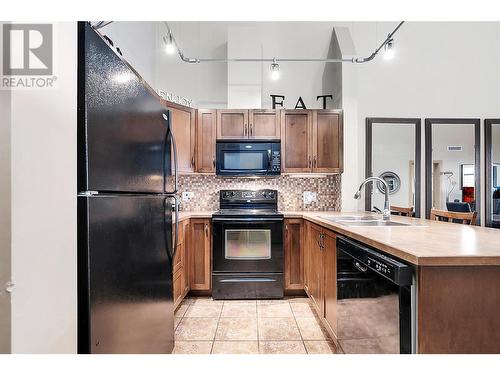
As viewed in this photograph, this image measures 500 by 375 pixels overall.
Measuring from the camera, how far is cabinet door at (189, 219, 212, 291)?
2.78 m

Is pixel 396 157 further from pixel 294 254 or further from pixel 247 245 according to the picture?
pixel 247 245

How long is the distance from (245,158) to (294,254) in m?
1.24

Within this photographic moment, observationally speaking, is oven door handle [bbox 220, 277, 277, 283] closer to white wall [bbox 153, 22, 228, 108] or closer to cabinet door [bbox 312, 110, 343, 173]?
cabinet door [bbox 312, 110, 343, 173]

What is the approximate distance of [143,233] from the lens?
1282 millimetres

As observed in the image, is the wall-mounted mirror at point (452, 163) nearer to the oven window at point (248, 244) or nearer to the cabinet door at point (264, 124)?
the cabinet door at point (264, 124)

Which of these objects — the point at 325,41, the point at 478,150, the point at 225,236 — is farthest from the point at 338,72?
the point at 225,236

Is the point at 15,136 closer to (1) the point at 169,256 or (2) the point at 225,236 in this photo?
(1) the point at 169,256

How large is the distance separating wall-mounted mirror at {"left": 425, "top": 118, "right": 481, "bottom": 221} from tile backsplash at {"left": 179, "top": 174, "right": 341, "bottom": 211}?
1.32 meters

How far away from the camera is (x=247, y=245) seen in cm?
276

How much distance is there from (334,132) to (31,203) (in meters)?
3.03

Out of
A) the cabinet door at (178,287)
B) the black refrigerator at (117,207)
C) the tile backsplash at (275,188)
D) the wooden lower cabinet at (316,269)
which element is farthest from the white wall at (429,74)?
the black refrigerator at (117,207)

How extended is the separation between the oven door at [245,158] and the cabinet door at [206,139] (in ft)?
0.50

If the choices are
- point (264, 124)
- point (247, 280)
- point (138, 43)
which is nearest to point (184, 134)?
point (264, 124)

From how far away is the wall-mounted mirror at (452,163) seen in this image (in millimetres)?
3373
